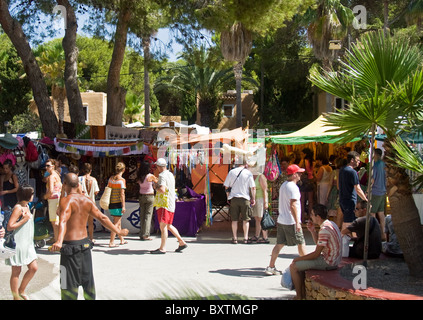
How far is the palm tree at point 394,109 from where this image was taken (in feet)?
20.7

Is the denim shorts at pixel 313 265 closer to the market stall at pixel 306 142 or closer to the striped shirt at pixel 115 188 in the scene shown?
the market stall at pixel 306 142

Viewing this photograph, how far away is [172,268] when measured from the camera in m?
8.91

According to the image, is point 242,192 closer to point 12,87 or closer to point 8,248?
point 8,248

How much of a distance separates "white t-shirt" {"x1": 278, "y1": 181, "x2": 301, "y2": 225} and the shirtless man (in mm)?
3094


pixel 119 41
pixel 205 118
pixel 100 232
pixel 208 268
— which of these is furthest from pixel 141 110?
pixel 208 268

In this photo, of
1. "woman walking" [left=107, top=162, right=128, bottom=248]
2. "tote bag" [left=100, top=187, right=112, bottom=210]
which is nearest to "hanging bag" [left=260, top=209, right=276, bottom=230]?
"woman walking" [left=107, top=162, right=128, bottom=248]

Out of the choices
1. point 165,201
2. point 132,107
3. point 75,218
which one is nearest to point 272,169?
point 165,201

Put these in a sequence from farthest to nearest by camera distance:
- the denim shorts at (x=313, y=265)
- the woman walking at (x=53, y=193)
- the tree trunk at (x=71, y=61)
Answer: the tree trunk at (x=71, y=61), the woman walking at (x=53, y=193), the denim shorts at (x=313, y=265)

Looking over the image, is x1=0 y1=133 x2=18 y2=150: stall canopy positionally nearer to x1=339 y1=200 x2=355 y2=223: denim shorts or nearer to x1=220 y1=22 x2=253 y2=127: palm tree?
x1=339 y1=200 x2=355 y2=223: denim shorts

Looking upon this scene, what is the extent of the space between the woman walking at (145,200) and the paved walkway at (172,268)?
10.7 inches

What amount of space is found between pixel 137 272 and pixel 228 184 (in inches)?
126

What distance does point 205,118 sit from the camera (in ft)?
126

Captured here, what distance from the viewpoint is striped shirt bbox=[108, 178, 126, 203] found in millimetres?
11070

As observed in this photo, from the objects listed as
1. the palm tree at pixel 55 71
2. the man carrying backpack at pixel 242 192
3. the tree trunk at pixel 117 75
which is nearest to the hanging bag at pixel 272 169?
the man carrying backpack at pixel 242 192
